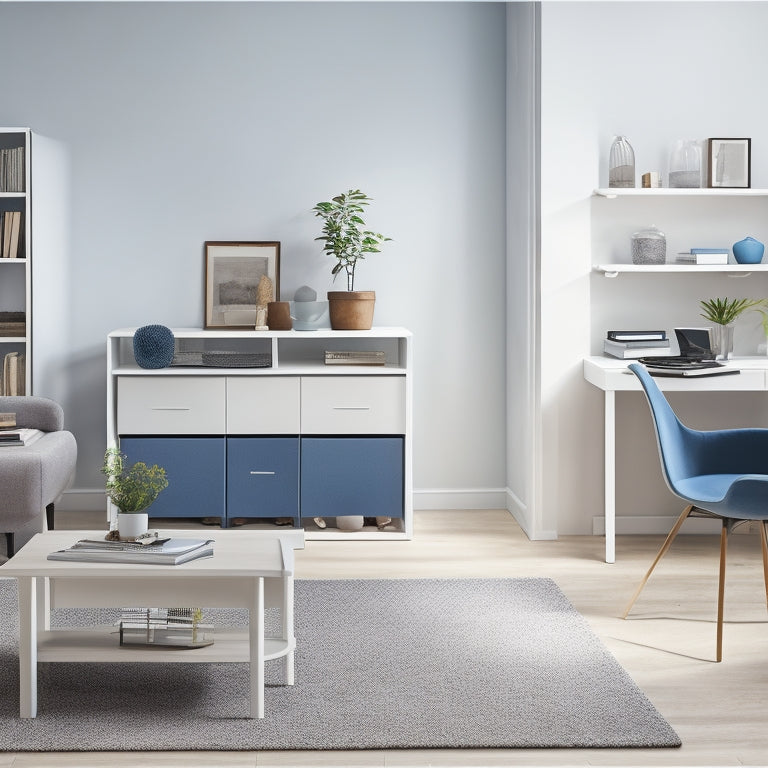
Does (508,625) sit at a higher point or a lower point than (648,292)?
lower

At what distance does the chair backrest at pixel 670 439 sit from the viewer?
129 inches

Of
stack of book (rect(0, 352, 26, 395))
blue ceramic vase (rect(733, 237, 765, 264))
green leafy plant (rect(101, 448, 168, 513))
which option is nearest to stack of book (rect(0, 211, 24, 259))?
stack of book (rect(0, 352, 26, 395))

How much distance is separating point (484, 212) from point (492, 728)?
124 inches

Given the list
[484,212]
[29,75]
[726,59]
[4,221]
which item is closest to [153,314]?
[4,221]

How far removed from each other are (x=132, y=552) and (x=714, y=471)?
206 cm

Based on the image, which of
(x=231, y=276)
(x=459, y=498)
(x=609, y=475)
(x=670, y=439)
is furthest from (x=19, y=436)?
(x=670, y=439)

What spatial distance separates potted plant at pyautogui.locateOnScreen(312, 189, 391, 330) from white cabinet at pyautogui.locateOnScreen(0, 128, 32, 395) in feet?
4.50

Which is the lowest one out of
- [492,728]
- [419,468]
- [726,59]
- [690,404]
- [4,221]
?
[492,728]

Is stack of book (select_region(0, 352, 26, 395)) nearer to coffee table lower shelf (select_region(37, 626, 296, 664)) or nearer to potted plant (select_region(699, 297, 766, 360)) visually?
coffee table lower shelf (select_region(37, 626, 296, 664))

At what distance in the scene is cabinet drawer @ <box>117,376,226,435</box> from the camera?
457cm

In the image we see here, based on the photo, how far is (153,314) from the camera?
504 centimetres

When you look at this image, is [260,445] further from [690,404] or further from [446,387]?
[690,404]

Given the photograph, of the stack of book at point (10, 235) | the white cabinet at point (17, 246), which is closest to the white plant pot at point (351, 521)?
the white cabinet at point (17, 246)

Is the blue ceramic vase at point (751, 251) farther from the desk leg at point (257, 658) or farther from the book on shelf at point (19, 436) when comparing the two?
the book on shelf at point (19, 436)
